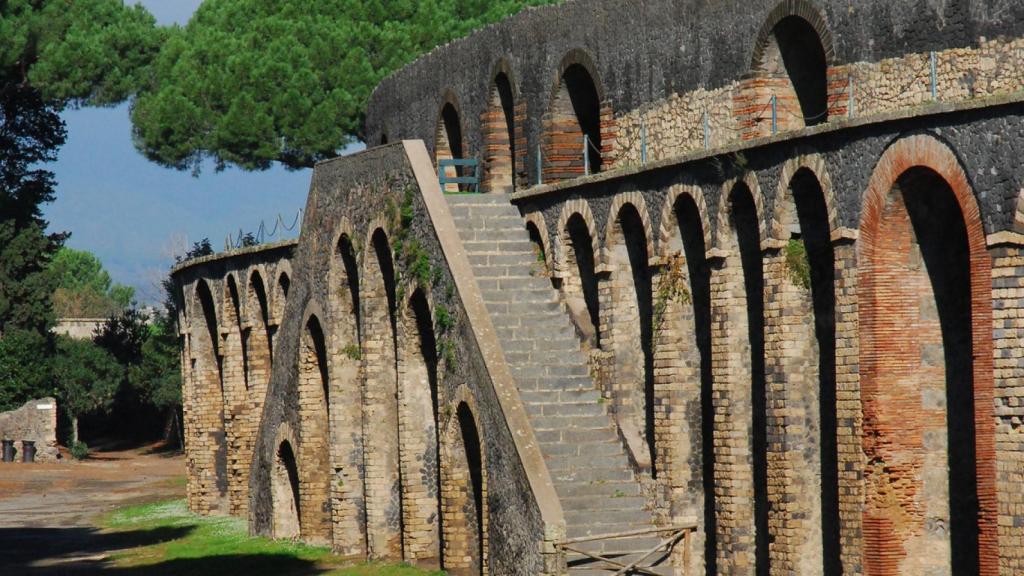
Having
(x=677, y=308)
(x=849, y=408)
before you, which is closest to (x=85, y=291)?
(x=677, y=308)

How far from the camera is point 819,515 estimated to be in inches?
936

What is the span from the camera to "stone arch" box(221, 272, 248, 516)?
42.0 m

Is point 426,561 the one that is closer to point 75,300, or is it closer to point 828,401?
point 828,401

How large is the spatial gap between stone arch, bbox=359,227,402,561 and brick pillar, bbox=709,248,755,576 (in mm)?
8529

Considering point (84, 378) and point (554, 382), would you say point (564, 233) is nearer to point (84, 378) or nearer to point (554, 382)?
point (554, 382)

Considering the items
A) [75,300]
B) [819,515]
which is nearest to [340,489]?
[819,515]

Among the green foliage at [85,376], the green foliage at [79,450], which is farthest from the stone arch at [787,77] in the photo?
the green foliage at [85,376]

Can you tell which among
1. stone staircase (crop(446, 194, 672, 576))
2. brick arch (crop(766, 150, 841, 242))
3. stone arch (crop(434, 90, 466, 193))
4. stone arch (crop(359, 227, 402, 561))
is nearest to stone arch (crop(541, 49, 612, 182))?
stone staircase (crop(446, 194, 672, 576))

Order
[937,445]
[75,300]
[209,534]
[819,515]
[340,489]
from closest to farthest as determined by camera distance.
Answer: [937,445]
[819,515]
[340,489]
[209,534]
[75,300]

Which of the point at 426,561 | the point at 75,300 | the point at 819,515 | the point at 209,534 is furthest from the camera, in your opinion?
the point at 75,300

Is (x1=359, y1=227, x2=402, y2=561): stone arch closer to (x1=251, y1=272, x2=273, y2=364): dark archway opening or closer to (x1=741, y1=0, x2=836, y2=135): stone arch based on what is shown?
(x1=741, y1=0, x2=836, y2=135): stone arch

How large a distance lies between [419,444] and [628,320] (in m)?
5.13

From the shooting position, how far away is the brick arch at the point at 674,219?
1006 inches

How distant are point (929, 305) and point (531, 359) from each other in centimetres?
760
